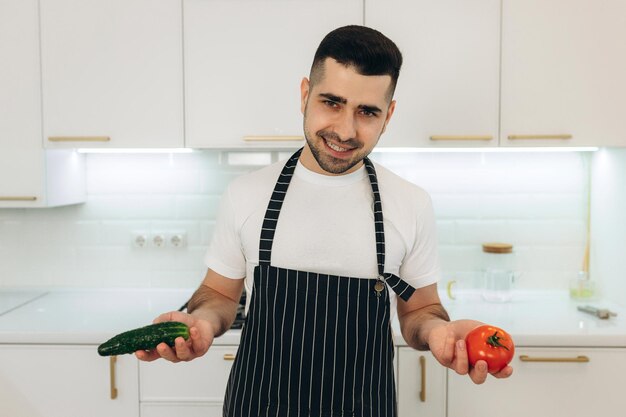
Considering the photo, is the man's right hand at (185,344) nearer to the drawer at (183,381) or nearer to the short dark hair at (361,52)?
the short dark hair at (361,52)

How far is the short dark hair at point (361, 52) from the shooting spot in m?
1.42

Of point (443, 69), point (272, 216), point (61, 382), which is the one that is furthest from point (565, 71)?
point (61, 382)

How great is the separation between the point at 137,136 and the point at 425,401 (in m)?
1.42

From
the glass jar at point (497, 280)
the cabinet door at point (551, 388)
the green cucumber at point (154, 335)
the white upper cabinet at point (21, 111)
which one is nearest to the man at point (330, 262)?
the green cucumber at point (154, 335)

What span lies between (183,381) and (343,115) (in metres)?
1.20

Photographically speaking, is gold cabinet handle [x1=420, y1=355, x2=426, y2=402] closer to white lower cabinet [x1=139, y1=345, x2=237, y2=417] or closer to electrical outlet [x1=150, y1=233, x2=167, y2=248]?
white lower cabinet [x1=139, y1=345, x2=237, y2=417]

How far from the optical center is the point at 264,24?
7.59 ft

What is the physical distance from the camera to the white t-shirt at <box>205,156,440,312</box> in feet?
5.08

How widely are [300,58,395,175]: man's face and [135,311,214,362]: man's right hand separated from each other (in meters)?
0.47

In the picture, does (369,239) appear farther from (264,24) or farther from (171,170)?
(171,170)

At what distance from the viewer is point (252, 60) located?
232 cm

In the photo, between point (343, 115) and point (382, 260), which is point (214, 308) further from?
point (343, 115)

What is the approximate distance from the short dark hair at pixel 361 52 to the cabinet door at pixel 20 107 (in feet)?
4.53

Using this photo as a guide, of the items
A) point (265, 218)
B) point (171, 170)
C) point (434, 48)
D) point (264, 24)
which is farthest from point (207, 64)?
point (265, 218)
